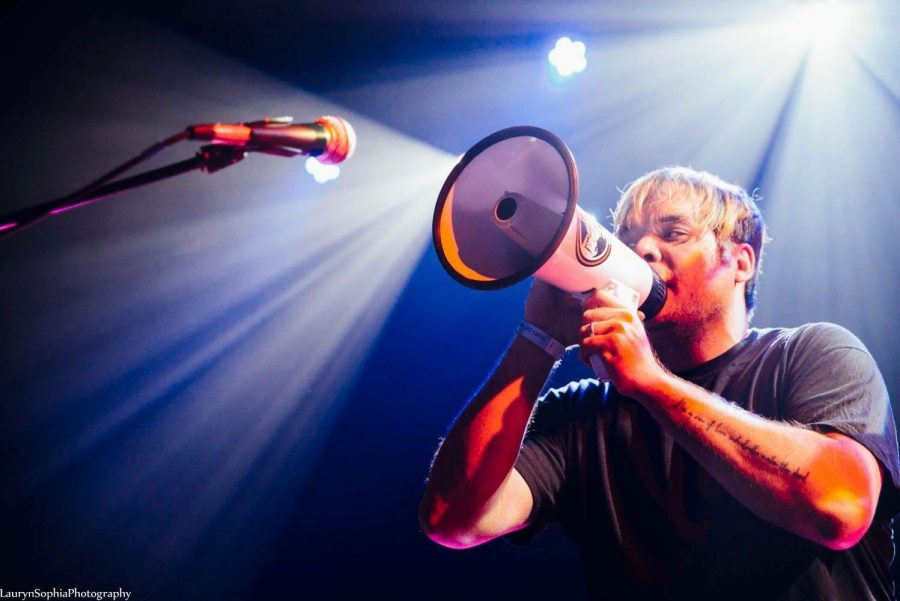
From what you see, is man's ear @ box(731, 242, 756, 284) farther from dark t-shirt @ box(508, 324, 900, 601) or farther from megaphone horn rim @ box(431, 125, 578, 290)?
megaphone horn rim @ box(431, 125, 578, 290)

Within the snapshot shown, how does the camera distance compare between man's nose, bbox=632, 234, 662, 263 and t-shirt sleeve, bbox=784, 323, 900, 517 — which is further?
man's nose, bbox=632, 234, 662, 263

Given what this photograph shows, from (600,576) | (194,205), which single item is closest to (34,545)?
(194,205)

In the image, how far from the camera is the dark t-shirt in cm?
112

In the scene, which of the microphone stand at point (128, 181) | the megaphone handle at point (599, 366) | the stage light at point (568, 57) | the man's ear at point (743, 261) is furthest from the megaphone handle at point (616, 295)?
the stage light at point (568, 57)

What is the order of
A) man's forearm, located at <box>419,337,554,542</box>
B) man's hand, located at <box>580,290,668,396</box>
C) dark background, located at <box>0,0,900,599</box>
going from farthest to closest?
dark background, located at <box>0,0,900,599</box>, man's forearm, located at <box>419,337,554,542</box>, man's hand, located at <box>580,290,668,396</box>

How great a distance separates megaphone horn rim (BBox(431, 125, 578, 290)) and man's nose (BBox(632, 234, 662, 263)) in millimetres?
494

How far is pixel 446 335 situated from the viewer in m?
3.31

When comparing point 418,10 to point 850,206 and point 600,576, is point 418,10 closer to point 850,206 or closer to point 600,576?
point 850,206

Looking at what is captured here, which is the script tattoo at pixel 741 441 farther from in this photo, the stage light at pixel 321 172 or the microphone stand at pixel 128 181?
the stage light at pixel 321 172

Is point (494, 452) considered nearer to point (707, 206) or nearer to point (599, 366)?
point (599, 366)

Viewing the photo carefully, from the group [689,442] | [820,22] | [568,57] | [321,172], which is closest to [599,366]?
[689,442]

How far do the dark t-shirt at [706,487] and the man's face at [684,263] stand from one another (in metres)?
0.15

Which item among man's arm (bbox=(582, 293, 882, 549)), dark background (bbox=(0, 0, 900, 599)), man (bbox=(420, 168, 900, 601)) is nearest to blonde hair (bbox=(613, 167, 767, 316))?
man (bbox=(420, 168, 900, 601))

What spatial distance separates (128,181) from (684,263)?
1.47 metres
